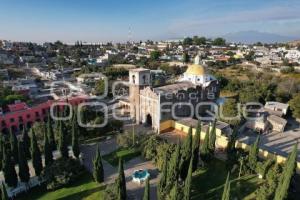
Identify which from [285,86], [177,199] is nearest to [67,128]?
[177,199]

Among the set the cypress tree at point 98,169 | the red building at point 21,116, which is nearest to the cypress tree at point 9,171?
the cypress tree at point 98,169

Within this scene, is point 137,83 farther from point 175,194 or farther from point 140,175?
point 175,194

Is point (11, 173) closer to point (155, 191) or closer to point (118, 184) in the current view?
point (118, 184)

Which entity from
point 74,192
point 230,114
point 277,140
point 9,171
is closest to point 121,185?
point 74,192

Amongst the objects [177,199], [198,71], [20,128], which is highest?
[198,71]

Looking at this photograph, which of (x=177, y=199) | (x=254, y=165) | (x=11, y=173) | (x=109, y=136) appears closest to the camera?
(x=177, y=199)

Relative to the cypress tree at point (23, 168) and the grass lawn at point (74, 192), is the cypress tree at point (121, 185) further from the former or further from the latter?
the cypress tree at point (23, 168)
